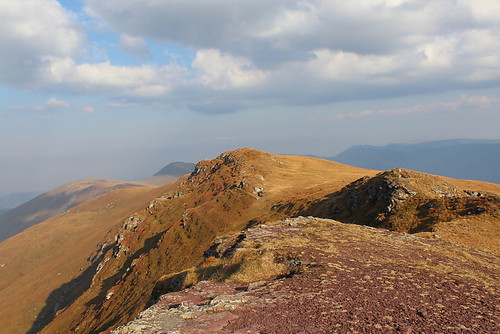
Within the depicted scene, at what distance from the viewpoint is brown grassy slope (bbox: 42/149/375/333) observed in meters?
63.7

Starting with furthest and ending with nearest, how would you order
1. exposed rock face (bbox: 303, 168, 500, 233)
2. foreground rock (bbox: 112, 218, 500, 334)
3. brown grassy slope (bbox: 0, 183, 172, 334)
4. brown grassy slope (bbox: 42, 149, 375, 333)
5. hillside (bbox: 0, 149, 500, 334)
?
1. brown grassy slope (bbox: 0, 183, 172, 334)
2. brown grassy slope (bbox: 42, 149, 375, 333)
3. exposed rock face (bbox: 303, 168, 500, 233)
4. hillside (bbox: 0, 149, 500, 334)
5. foreground rock (bbox: 112, 218, 500, 334)

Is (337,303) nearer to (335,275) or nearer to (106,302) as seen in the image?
(335,275)

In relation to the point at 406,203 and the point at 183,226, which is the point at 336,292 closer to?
the point at 406,203

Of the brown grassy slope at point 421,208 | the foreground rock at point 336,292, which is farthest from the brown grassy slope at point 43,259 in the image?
the foreground rock at point 336,292

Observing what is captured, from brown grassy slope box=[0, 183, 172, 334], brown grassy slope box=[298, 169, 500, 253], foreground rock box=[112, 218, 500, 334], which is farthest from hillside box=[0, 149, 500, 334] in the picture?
brown grassy slope box=[0, 183, 172, 334]

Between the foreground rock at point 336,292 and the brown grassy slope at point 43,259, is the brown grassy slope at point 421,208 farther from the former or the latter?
the brown grassy slope at point 43,259

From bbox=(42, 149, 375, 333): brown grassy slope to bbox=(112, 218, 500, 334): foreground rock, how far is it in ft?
119

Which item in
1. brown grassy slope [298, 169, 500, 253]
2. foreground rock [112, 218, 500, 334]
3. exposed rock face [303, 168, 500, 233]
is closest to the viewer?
foreground rock [112, 218, 500, 334]

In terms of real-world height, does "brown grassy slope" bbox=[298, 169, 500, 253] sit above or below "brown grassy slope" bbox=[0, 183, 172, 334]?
above

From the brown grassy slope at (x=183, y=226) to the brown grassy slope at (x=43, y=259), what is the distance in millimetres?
25857

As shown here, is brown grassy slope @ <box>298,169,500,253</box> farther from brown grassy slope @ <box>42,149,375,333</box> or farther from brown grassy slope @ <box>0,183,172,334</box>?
brown grassy slope @ <box>0,183,172,334</box>

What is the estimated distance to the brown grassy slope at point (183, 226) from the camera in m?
63.7

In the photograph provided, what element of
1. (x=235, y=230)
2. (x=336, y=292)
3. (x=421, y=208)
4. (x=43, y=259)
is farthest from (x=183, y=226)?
(x=43, y=259)

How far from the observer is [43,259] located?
150 m
